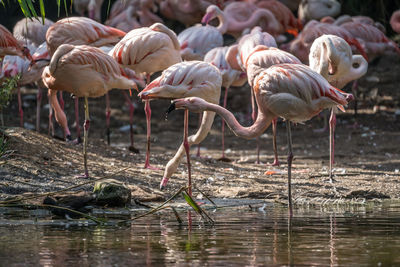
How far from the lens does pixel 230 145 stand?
11.3 meters

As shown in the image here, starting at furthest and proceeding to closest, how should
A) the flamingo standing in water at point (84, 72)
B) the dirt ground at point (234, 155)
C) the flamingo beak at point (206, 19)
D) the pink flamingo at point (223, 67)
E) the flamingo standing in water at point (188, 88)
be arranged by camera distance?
1. the flamingo beak at point (206, 19)
2. the pink flamingo at point (223, 67)
3. the flamingo standing in water at point (84, 72)
4. the dirt ground at point (234, 155)
5. the flamingo standing in water at point (188, 88)

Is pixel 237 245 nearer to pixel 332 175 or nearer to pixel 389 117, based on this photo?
pixel 332 175

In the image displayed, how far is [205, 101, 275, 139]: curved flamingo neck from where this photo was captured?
5.53 metres

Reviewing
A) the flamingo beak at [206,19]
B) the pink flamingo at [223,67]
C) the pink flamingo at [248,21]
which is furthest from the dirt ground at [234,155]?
the flamingo beak at [206,19]

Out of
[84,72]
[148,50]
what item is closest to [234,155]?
[148,50]

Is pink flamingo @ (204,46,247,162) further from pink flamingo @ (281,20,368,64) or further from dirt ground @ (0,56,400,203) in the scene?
pink flamingo @ (281,20,368,64)

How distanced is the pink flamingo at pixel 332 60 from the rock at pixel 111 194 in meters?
2.52

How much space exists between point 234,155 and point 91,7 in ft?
15.0

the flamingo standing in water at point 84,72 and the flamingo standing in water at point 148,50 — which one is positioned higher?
the flamingo standing in water at point 148,50

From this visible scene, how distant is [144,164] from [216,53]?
2296mm

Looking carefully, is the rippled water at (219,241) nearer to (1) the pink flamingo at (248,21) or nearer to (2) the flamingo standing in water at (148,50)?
(2) the flamingo standing in water at (148,50)

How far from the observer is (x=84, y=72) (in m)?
7.08

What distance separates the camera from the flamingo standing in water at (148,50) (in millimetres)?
8031

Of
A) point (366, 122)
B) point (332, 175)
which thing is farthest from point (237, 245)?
point (366, 122)
